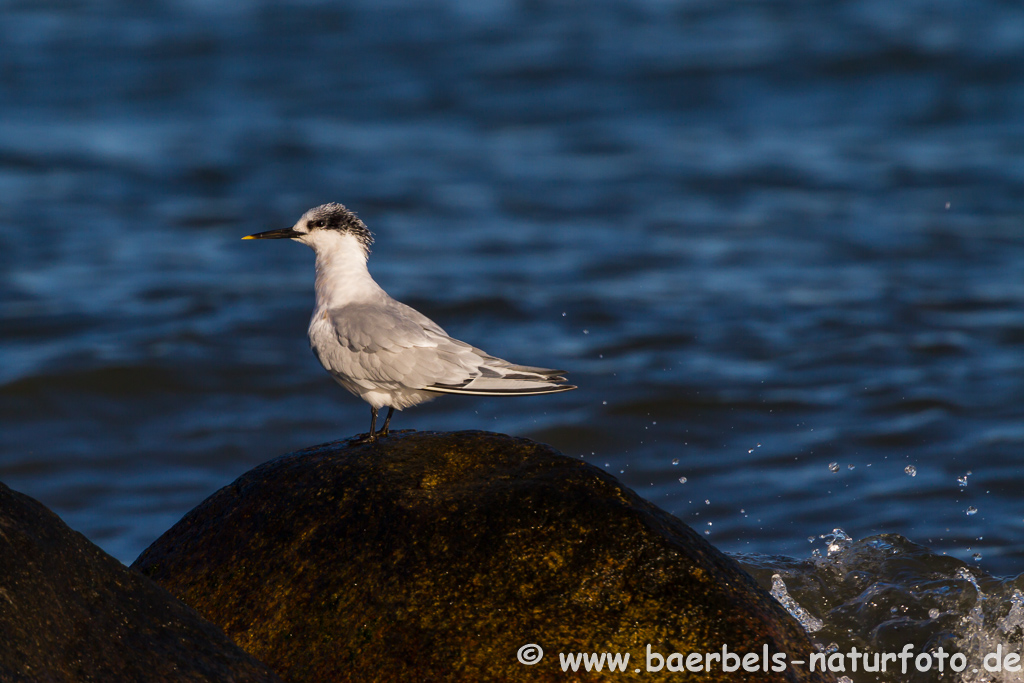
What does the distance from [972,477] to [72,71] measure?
49.4 ft

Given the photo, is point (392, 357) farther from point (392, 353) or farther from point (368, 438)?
point (368, 438)

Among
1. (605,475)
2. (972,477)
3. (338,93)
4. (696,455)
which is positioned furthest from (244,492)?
(338,93)

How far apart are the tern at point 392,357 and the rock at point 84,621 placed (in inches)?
58.0

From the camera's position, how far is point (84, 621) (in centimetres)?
327

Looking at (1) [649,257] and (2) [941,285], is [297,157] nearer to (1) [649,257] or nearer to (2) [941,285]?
(1) [649,257]

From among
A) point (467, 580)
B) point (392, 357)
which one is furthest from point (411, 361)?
point (467, 580)

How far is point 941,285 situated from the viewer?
35.5ft

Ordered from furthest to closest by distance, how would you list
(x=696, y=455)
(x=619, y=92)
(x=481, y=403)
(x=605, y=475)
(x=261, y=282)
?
(x=619, y=92) < (x=261, y=282) < (x=481, y=403) < (x=696, y=455) < (x=605, y=475)
